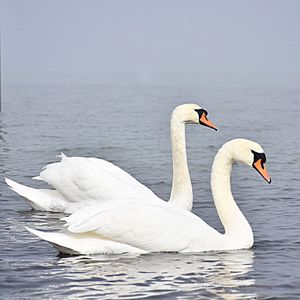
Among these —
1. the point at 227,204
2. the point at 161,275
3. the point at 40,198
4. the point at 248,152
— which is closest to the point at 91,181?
the point at 40,198

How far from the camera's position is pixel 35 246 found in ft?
41.2

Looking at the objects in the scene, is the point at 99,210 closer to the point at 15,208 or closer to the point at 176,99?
the point at 15,208

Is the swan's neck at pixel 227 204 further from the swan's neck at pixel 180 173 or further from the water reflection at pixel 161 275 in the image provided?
the swan's neck at pixel 180 173

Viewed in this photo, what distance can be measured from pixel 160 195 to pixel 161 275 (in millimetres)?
5643

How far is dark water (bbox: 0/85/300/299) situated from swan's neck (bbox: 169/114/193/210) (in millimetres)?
358

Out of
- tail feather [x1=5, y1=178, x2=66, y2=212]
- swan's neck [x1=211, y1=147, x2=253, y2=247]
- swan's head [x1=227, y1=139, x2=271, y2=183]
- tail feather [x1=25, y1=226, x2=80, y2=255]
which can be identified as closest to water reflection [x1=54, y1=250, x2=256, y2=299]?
tail feather [x1=25, y1=226, x2=80, y2=255]

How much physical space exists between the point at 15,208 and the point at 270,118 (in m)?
17.0

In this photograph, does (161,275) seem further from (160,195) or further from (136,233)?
(160,195)

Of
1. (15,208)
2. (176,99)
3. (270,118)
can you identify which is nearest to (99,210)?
(15,208)

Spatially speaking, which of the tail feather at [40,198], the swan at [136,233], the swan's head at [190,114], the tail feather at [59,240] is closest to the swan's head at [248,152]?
the swan at [136,233]

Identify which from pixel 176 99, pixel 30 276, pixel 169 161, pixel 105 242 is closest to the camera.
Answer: pixel 30 276

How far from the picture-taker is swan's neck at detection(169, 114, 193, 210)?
14.7 meters

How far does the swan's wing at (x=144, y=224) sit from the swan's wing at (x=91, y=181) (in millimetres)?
1419

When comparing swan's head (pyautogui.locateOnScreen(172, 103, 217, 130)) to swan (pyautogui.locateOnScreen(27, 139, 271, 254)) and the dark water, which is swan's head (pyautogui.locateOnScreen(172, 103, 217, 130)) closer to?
the dark water
